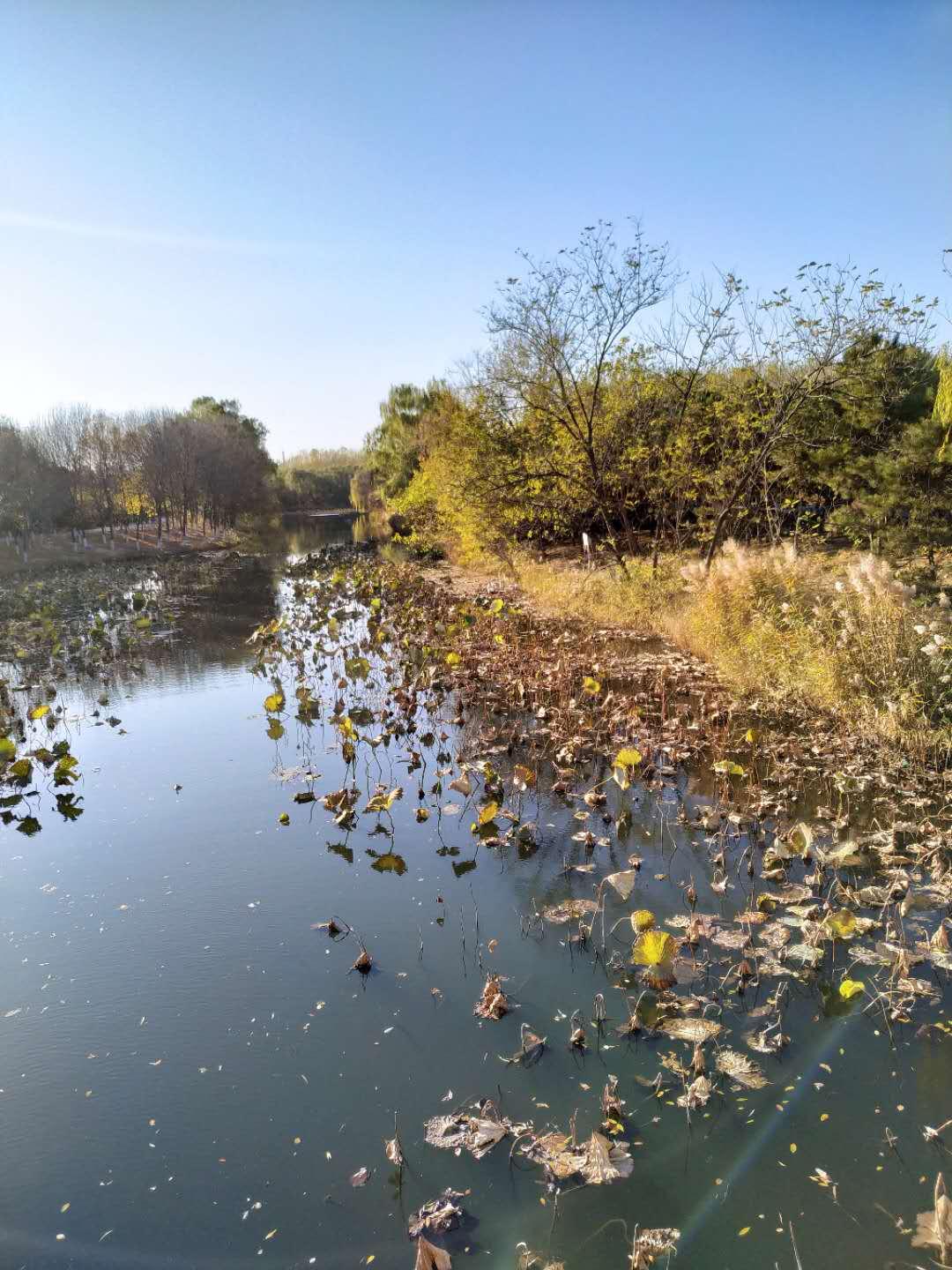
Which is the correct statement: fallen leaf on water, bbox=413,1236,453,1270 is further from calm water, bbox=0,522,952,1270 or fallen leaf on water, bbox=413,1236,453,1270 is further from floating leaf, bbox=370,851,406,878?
floating leaf, bbox=370,851,406,878

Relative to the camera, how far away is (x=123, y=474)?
4703 cm

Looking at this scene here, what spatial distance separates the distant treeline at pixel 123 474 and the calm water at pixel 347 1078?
33.2 metres

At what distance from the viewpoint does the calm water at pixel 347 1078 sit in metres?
3.32

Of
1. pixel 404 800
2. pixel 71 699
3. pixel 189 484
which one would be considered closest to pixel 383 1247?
pixel 404 800

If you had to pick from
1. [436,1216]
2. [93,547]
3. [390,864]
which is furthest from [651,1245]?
[93,547]

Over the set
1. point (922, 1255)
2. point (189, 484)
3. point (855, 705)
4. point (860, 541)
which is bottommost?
point (922, 1255)

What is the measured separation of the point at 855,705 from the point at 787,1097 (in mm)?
6078

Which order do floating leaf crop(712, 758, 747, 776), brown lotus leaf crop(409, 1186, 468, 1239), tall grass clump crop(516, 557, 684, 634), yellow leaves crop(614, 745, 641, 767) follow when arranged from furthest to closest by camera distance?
tall grass clump crop(516, 557, 684, 634) < floating leaf crop(712, 758, 747, 776) < yellow leaves crop(614, 745, 641, 767) < brown lotus leaf crop(409, 1186, 468, 1239)

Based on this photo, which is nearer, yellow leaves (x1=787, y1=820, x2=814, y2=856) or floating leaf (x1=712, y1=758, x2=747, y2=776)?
Answer: yellow leaves (x1=787, y1=820, x2=814, y2=856)

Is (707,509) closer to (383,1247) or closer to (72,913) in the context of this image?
(72,913)

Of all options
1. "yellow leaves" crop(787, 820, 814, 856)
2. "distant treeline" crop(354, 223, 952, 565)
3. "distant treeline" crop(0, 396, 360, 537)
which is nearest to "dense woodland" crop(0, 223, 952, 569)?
"distant treeline" crop(354, 223, 952, 565)

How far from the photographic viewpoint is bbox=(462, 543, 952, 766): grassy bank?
331 inches

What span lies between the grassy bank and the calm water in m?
3.39

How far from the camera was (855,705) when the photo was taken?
9.03 meters
